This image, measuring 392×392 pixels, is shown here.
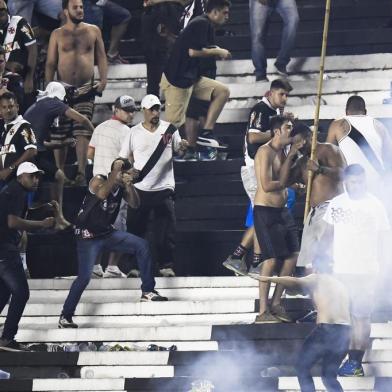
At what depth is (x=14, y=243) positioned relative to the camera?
18.9 metres

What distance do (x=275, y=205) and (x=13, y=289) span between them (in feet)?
8.28

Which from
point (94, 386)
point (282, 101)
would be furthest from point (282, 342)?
point (282, 101)

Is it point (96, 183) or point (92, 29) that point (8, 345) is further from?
point (92, 29)

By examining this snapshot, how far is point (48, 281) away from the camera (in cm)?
2014

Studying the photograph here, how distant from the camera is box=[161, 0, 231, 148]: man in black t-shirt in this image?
21.1 metres

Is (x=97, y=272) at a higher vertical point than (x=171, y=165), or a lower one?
lower

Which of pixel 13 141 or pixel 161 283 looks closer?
pixel 161 283

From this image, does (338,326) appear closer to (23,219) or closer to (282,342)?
(282,342)

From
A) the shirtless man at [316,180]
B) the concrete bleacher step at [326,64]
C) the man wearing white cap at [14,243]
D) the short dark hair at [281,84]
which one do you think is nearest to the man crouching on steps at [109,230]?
the man wearing white cap at [14,243]

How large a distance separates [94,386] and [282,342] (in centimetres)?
169

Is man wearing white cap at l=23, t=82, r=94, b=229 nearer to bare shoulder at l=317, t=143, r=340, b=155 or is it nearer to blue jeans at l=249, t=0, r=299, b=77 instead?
blue jeans at l=249, t=0, r=299, b=77

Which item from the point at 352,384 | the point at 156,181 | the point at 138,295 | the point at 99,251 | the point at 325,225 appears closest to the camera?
the point at 352,384

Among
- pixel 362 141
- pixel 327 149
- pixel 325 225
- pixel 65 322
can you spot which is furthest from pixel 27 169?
pixel 362 141

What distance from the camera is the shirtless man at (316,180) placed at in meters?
18.2
